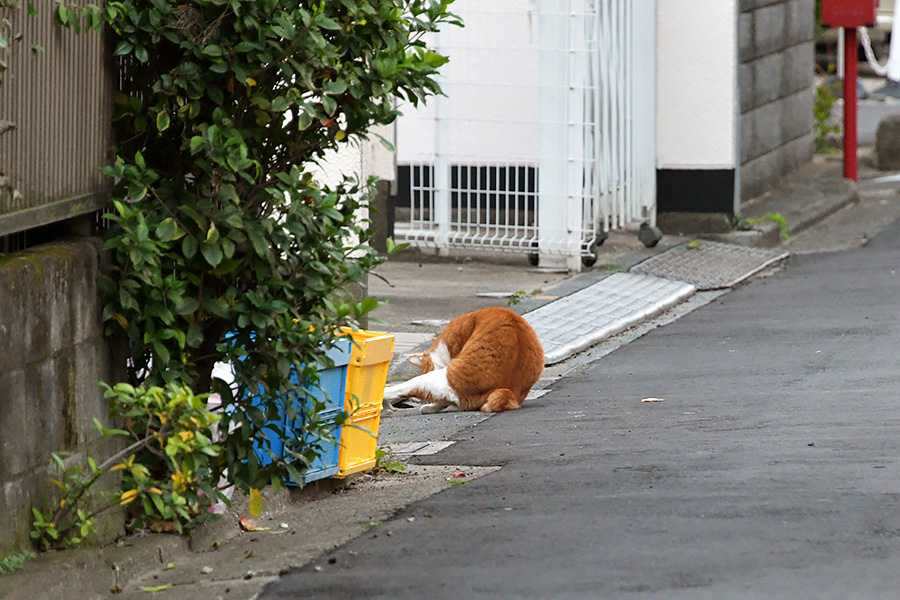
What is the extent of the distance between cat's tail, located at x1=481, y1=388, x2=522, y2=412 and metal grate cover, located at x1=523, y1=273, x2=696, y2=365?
4.96 feet

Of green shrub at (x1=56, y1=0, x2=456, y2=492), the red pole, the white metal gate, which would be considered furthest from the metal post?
green shrub at (x1=56, y1=0, x2=456, y2=492)

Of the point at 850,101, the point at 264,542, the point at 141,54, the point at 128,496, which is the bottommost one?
the point at 264,542

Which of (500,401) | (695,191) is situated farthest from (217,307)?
(695,191)

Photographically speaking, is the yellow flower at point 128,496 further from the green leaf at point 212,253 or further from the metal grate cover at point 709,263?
the metal grate cover at point 709,263

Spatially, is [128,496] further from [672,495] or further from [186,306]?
[672,495]

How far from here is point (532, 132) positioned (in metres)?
12.7

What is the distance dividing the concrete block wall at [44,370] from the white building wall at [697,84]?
9749mm

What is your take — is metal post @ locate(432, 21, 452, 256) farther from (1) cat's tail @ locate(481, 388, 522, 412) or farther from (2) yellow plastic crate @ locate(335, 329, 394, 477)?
(2) yellow plastic crate @ locate(335, 329, 394, 477)

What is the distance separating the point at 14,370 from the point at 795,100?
45.2 feet

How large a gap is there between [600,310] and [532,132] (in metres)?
2.68

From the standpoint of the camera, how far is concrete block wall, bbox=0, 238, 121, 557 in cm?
432

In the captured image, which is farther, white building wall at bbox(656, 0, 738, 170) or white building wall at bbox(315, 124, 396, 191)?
white building wall at bbox(656, 0, 738, 170)

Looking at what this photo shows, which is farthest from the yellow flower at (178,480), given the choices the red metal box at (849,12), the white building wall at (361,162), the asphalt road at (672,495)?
the red metal box at (849,12)

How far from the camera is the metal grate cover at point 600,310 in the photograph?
9594mm
